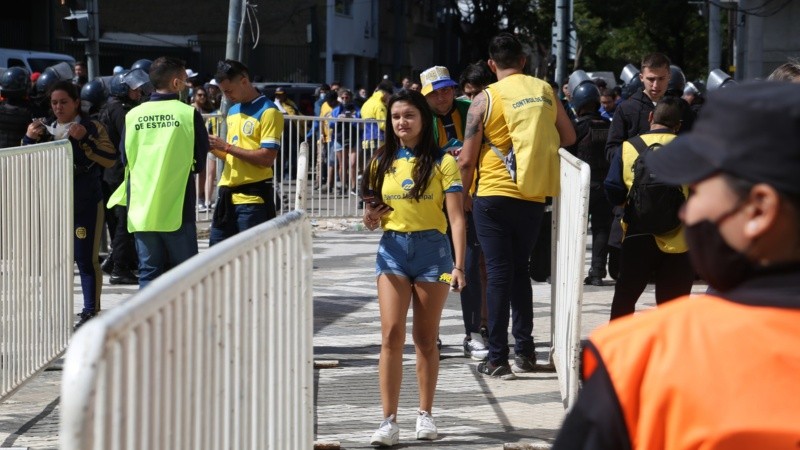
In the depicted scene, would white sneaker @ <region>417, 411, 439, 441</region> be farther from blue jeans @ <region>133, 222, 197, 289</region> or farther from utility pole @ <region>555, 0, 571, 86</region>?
utility pole @ <region>555, 0, 571, 86</region>

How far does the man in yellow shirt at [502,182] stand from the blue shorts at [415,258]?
1.32 metres

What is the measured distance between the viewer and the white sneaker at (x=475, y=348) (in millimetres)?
8609

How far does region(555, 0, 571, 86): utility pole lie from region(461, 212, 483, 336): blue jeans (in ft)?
41.9

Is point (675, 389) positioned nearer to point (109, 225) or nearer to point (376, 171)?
point (376, 171)

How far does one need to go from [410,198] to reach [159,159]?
185 centimetres

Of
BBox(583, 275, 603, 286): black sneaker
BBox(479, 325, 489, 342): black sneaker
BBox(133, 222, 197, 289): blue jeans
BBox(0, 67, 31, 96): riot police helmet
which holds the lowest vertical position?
BBox(583, 275, 603, 286): black sneaker

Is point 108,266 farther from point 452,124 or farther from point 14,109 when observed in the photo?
point 452,124

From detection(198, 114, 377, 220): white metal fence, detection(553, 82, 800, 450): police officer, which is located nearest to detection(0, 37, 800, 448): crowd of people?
detection(553, 82, 800, 450): police officer

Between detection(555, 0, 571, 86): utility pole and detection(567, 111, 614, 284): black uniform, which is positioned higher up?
detection(555, 0, 571, 86): utility pole

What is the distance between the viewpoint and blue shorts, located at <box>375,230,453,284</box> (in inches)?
255

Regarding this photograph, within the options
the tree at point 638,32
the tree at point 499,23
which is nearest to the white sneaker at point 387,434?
the tree at point 638,32

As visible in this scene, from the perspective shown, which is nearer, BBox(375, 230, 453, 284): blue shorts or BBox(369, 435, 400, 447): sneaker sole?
BBox(369, 435, 400, 447): sneaker sole

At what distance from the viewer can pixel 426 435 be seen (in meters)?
6.52

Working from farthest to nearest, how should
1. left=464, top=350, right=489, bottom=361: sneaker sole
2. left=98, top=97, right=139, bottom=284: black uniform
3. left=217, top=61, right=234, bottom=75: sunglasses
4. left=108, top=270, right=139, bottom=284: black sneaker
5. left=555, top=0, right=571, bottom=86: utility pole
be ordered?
left=555, top=0, right=571, bottom=86: utility pole, left=108, top=270, right=139, bottom=284: black sneaker, left=98, top=97, right=139, bottom=284: black uniform, left=464, top=350, right=489, bottom=361: sneaker sole, left=217, top=61, right=234, bottom=75: sunglasses
